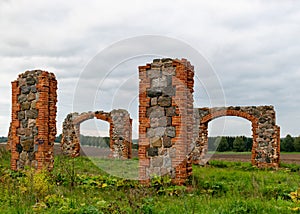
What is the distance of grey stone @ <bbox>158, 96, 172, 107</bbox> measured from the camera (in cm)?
911

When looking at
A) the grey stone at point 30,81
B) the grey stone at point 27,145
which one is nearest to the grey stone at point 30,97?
the grey stone at point 30,81

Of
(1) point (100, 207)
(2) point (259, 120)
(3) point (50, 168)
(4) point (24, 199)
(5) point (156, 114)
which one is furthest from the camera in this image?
(2) point (259, 120)

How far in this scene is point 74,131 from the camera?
2370cm

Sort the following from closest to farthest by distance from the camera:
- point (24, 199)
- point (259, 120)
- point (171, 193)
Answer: point (24, 199) < point (171, 193) < point (259, 120)

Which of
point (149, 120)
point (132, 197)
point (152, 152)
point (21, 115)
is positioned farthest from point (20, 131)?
point (132, 197)

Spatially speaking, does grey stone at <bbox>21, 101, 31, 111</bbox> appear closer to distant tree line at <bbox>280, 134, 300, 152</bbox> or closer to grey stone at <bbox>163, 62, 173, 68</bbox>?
grey stone at <bbox>163, 62, 173, 68</bbox>

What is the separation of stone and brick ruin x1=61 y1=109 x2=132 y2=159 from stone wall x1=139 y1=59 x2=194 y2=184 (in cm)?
1308

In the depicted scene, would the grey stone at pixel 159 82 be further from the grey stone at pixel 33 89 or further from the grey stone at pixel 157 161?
the grey stone at pixel 33 89

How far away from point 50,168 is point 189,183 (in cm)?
425

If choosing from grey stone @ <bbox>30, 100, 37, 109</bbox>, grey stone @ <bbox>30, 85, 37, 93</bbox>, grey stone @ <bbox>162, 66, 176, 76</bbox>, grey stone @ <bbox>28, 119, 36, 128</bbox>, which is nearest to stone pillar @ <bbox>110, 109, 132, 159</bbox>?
grey stone @ <bbox>28, 119, 36, 128</bbox>

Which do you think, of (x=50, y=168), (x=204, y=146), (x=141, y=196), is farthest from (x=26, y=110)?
(x=204, y=146)

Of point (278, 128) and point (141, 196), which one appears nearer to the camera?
point (141, 196)

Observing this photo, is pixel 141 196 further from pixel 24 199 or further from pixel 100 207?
pixel 24 199

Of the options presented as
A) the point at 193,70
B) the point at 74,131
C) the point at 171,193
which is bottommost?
the point at 171,193
